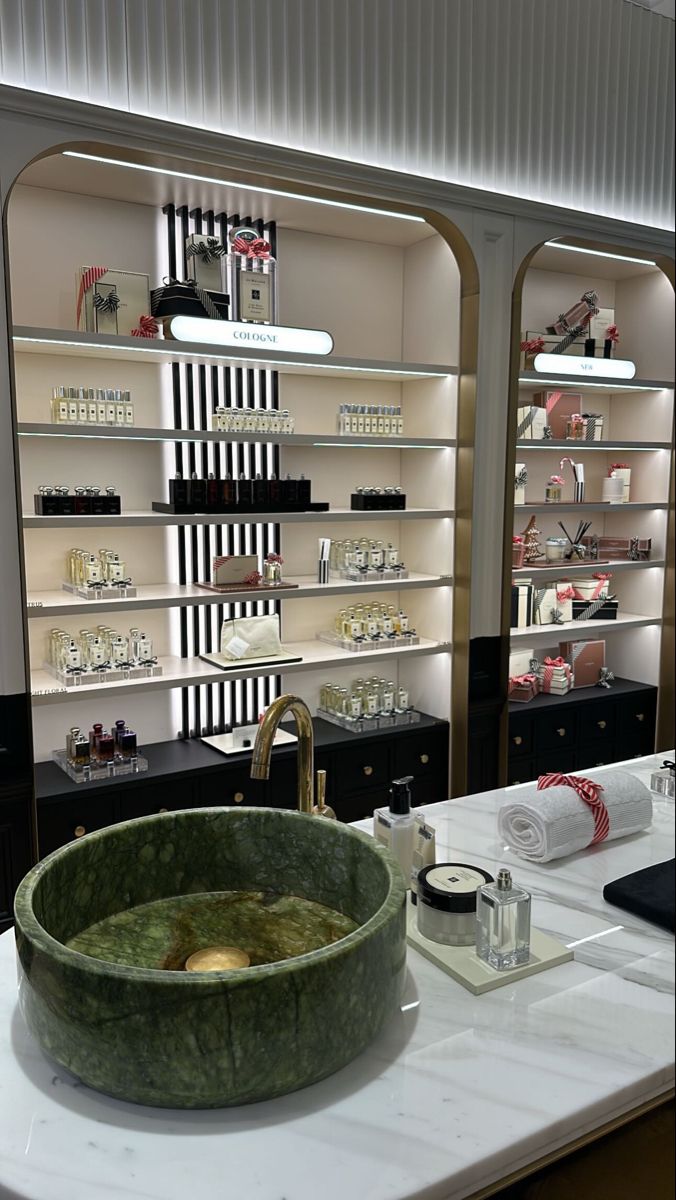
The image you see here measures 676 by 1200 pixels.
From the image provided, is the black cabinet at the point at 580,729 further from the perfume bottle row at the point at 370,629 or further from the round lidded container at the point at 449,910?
the round lidded container at the point at 449,910

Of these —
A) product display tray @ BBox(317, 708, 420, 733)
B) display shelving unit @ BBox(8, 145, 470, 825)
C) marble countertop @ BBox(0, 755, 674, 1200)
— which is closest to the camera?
marble countertop @ BBox(0, 755, 674, 1200)

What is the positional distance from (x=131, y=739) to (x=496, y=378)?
2.03m

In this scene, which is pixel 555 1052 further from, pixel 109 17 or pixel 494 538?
pixel 109 17

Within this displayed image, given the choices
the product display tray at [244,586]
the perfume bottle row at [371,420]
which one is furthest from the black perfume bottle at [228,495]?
the perfume bottle row at [371,420]

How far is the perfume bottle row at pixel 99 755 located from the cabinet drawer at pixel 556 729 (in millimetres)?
1858

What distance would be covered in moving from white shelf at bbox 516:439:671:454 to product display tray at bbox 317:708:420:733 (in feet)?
4.13

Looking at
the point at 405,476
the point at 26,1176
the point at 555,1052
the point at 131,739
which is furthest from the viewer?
the point at 405,476


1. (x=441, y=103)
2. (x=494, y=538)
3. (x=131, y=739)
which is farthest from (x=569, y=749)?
(x=441, y=103)

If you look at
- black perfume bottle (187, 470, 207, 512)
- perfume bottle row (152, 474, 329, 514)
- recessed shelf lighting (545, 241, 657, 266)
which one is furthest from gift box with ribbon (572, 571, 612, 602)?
black perfume bottle (187, 470, 207, 512)

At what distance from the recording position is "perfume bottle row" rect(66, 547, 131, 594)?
315 cm

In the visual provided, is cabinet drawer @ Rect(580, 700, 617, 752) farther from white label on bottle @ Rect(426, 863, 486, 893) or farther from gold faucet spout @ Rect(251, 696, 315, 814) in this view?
gold faucet spout @ Rect(251, 696, 315, 814)

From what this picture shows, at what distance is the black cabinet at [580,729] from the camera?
4.05 metres

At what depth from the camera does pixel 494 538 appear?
147 inches

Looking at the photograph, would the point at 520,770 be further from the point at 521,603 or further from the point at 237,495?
the point at 237,495
